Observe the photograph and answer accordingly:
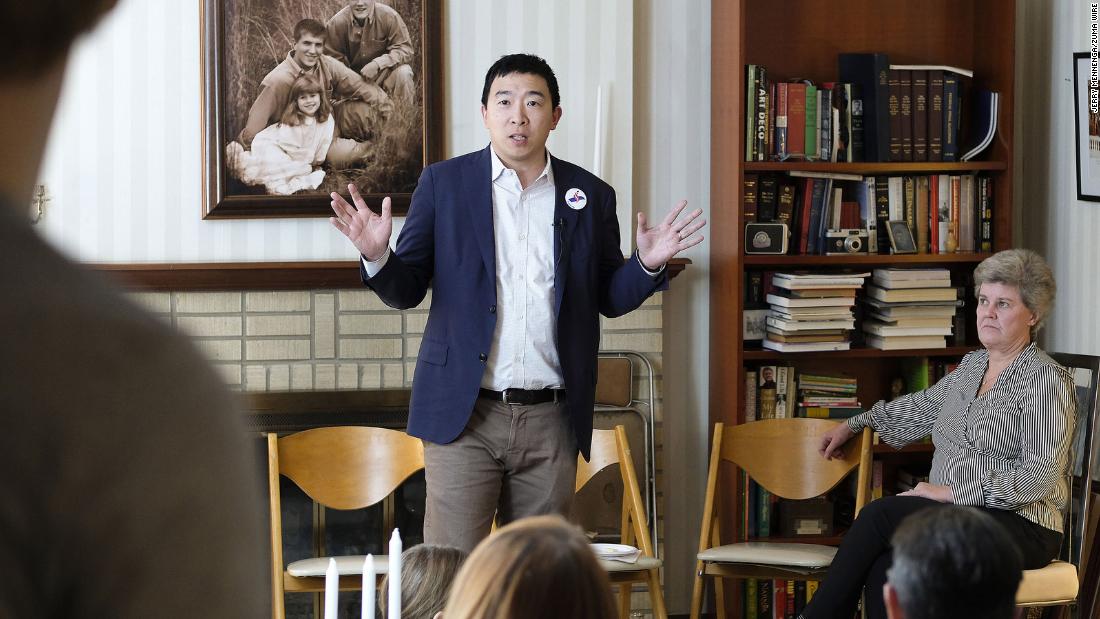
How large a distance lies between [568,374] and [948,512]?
1.24 meters

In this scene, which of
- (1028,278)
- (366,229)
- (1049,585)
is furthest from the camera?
(1028,278)

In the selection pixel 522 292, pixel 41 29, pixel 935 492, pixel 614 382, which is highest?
pixel 41 29

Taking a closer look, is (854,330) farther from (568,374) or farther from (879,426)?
(568,374)

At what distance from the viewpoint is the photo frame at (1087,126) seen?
3.84 m

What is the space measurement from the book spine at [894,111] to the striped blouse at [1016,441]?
98 cm

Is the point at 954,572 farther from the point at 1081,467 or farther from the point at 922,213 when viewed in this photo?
the point at 922,213

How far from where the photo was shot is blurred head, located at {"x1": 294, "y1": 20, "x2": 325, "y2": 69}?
3703 millimetres

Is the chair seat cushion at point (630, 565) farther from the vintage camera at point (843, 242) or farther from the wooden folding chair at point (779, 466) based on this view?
the vintage camera at point (843, 242)

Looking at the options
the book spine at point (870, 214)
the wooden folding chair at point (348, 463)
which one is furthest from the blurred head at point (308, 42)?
the book spine at point (870, 214)

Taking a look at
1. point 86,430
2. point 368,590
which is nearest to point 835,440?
point 368,590

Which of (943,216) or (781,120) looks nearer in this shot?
(781,120)

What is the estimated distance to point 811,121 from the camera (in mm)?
3916

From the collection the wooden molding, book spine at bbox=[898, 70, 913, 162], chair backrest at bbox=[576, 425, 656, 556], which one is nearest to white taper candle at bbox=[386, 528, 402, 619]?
chair backrest at bbox=[576, 425, 656, 556]

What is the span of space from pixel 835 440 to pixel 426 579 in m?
1.87
